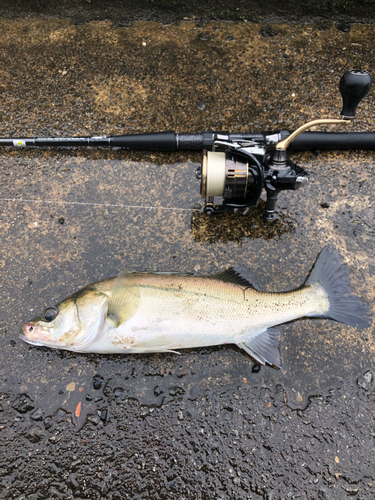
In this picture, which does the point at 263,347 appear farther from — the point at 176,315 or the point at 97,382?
the point at 97,382

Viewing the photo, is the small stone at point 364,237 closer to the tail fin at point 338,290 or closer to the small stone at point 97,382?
the tail fin at point 338,290

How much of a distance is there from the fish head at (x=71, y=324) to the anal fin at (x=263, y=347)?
1011 mm

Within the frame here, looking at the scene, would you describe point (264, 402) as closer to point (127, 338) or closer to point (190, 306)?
point (190, 306)

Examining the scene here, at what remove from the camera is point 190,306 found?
2.12 metres

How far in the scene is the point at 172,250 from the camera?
253 centimetres

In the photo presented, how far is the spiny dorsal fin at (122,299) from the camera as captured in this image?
2.11m

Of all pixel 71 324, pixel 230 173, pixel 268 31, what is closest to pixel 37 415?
pixel 71 324

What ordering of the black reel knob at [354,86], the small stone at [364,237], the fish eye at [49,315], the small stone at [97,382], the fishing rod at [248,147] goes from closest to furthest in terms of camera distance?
1. the black reel knob at [354,86]
2. the fishing rod at [248,147]
3. the fish eye at [49,315]
4. the small stone at [97,382]
5. the small stone at [364,237]

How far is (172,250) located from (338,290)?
1280mm

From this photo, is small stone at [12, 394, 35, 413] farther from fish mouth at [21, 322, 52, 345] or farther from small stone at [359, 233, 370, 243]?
small stone at [359, 233, 370, 243]

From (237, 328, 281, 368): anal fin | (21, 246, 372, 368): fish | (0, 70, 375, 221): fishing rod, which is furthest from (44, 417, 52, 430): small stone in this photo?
(0, 70, 375, 221): fishing rod

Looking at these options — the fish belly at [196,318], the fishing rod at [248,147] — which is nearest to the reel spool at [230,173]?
the fishing rod at [248,147]

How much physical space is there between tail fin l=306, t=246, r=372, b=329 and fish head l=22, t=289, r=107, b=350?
1.54 m

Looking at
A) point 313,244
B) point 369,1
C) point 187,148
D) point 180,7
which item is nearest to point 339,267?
point 313,244
